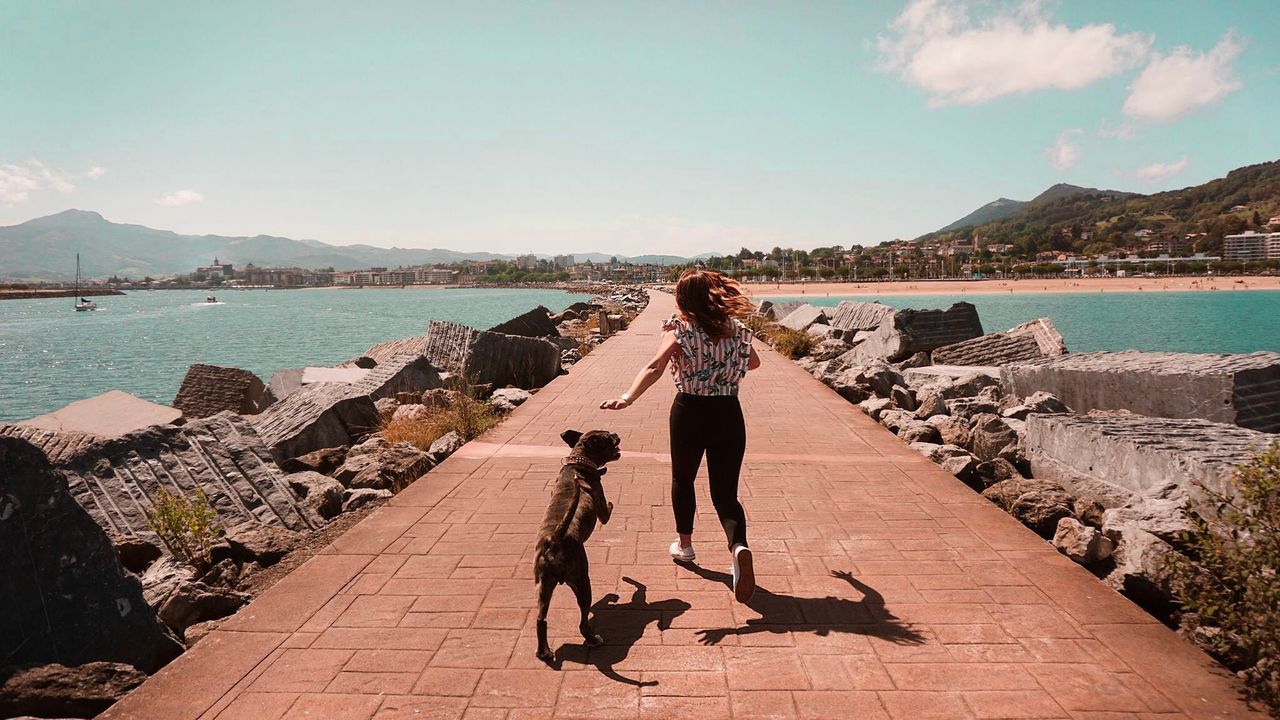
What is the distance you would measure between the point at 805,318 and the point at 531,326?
10032 millimetres

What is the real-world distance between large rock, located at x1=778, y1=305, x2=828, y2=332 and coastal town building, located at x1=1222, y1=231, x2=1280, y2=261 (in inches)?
6430

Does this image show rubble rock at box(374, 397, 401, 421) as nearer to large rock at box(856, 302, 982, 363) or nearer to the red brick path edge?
the red brick path edge

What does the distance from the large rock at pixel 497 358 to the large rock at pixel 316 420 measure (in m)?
3.45

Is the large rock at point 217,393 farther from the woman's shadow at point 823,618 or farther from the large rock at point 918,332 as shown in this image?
the large rock at point 918,332

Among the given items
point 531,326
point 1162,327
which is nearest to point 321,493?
point 531,326

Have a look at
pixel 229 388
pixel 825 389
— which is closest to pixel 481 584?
pixel 825 389

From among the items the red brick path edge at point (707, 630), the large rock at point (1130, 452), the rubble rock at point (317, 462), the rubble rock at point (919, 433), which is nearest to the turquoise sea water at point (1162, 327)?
the rubble rock at point (919, 433)

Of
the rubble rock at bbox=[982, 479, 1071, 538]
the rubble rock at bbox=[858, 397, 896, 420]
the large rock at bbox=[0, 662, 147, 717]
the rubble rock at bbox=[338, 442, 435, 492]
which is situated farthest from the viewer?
the rubble rock at bbox=[858, 397, 896, 420]

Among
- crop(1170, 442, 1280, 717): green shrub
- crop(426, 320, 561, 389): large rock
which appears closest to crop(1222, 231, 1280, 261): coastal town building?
crop(426, 320, 561, 389): large rock

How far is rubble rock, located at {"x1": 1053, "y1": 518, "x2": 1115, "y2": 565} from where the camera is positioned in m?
4.62

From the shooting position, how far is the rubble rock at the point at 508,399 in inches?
419

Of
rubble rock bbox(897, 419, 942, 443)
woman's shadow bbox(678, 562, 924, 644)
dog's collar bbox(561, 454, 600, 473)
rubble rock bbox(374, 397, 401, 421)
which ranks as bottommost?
woman's shadow bbox(678, 562, 924, 644)

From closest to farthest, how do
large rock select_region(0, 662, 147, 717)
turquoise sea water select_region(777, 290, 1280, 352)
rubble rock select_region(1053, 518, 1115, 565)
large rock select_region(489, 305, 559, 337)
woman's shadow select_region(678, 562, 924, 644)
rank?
large rock select_region(0, 662, 147, 717), woman's shadow select_region(678, 562, 924, 644), rubble rock select_region(1053, 518, 1115, 565), large rock select_region(489, 305, 559, 337), turquoise sea water select_region(777, 290, 1280, 352)

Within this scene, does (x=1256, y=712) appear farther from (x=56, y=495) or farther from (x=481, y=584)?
(x=56, y=495)
